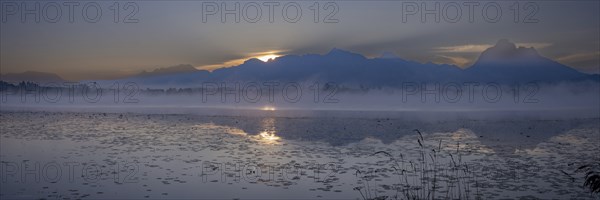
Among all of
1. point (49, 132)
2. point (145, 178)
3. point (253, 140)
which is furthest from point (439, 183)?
point (49, 132)

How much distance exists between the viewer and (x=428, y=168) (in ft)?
55.8

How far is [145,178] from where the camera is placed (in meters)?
15.4

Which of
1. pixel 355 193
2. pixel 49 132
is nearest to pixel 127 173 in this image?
pixel 355 193

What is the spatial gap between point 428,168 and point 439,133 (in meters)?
14.7

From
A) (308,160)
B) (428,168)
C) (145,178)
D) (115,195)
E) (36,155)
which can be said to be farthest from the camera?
(36,155)

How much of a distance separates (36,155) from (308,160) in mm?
12038

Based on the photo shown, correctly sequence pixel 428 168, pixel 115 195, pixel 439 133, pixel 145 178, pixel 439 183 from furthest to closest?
pixel 439 133, pixel 428 168, pixel 145 178, pixel 439 183, pixel 115 195

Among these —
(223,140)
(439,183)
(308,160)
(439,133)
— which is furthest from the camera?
(439,133)

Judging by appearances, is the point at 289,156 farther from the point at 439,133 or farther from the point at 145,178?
the point at 439,133

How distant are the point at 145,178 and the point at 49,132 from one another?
20.1 m

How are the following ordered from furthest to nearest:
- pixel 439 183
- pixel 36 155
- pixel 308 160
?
pixel 36 155 → pixel 308 160 → pixel 439 183

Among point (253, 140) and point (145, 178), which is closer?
point (145, 178)

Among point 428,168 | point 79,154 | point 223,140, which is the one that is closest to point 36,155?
point 79,154

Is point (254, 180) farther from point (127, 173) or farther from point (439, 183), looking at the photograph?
point (439, 183)
